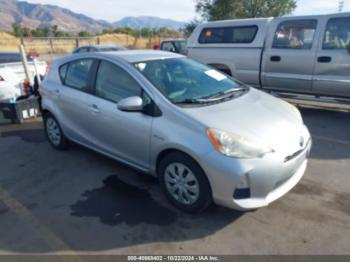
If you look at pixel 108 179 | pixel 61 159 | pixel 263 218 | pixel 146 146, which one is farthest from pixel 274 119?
pixel 61 159

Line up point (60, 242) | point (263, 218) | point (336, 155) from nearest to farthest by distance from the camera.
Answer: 1. point (60, 242)
2. point (263, 218)
3. point (336, 155)

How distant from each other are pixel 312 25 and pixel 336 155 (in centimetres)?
299

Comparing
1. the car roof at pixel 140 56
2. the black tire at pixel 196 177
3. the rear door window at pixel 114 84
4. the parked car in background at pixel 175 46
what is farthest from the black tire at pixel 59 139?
the parked car in background at pixel 175 46

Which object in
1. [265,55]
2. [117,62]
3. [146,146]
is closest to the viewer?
[146,146]

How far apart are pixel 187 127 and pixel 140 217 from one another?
1.07 m

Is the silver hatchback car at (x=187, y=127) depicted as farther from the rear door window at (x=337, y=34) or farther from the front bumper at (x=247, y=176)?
the rear door window at (x=337, y=34)

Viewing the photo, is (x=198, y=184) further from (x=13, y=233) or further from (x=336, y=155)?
(x=336, y=155)

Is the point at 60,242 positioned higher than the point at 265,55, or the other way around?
the point at 265,55

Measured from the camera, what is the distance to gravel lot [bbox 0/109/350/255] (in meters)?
2.67

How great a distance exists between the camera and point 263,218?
9.84 feet

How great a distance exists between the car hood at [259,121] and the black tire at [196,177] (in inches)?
16.2

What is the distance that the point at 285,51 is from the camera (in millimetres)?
6391

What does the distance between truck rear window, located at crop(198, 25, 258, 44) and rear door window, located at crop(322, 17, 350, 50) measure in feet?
5.05

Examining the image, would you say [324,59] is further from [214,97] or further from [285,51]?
[214,97]
